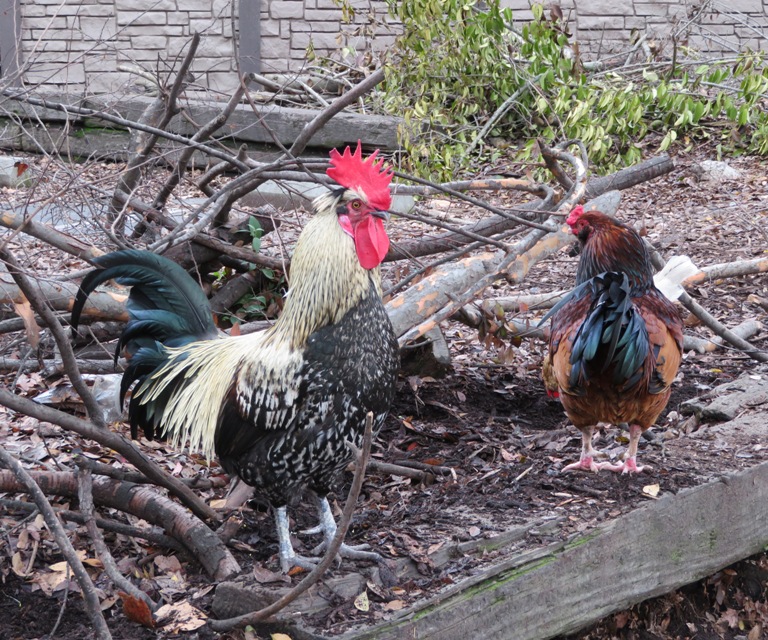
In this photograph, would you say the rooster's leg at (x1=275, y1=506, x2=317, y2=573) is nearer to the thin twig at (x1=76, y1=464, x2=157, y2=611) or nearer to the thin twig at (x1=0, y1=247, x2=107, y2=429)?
the thin twig at (x1=76, y1=464, x2=157, y2=611)

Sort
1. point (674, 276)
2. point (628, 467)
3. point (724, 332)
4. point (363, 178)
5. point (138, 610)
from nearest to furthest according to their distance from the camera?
point (138, 610)
point (363, 178)
point (628, 467)
point (674, 276)
point (724, 332)

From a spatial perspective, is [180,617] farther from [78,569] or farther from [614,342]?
[614,342]

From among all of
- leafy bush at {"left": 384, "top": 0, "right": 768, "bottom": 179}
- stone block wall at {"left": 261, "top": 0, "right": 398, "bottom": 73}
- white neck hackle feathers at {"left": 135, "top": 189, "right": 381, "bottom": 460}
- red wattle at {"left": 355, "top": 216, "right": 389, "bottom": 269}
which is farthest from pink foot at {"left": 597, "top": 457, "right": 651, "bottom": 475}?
stone block wall at {"left": 261, "top": 0, "right": 398, "bottom": 73}

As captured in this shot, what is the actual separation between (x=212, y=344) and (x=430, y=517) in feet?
3.75

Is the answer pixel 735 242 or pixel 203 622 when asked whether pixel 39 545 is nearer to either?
pixel 203 622

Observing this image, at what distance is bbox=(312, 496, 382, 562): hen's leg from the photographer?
3.03m

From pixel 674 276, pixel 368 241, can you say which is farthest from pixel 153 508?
pixel 674 276

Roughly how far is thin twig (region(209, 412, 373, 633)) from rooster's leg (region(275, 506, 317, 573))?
34 centimetres

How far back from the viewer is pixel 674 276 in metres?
4.48

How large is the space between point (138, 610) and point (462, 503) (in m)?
1.34

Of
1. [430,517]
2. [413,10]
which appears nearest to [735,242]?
[413,10]

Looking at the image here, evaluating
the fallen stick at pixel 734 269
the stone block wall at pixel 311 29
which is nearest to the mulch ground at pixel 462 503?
the fallen stick at pixel 734 269

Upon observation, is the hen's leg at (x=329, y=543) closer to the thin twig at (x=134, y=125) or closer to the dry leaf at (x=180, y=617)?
the dry leaf at (x=180, y=617)

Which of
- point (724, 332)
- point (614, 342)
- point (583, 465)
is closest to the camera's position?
point (614, 342)
